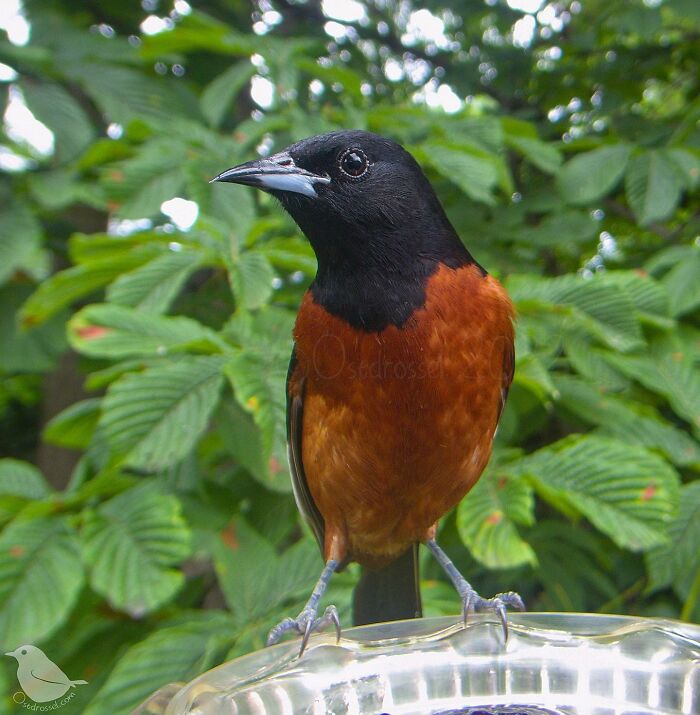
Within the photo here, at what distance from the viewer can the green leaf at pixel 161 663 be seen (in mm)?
2086

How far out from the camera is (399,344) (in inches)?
78.2

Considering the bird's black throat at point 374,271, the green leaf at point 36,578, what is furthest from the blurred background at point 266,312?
the bird's black throat at point 374,271

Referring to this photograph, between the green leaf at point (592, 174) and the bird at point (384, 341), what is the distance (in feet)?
4.72

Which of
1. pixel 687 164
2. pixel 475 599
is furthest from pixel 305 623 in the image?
pixel 687 164

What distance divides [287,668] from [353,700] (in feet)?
0.52

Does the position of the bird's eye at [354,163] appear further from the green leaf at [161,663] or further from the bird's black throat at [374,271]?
the green leaf at [161,663]

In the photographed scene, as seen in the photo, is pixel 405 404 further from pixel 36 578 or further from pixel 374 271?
pixel 36 578

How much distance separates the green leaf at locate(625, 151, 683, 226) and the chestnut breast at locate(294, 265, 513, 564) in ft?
4.43

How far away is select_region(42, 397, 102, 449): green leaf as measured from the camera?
2.55 metres

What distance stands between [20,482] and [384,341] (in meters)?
1.26

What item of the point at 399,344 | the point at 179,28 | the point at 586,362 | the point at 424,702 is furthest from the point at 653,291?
the point at 179,28

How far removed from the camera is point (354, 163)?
209cm

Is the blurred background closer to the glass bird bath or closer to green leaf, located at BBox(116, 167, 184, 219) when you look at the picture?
green leaf, located at BBox(116, 167, 184, 219)

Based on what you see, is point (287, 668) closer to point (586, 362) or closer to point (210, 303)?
point (586, 362)
